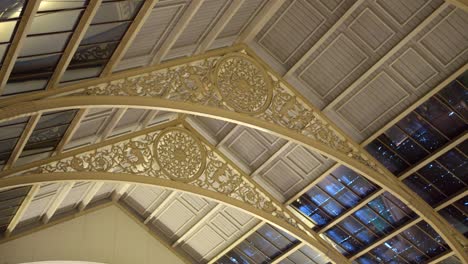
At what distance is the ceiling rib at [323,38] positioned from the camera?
1938cm

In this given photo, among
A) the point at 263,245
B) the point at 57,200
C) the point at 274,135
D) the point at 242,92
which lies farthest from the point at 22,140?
the point at 263,245

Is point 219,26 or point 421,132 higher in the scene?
point 421,132

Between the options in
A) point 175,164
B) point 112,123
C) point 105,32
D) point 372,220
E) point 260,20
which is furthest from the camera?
point 372,220

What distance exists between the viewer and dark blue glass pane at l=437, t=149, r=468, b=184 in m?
21.4

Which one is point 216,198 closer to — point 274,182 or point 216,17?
point 274,182

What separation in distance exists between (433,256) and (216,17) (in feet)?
36.4

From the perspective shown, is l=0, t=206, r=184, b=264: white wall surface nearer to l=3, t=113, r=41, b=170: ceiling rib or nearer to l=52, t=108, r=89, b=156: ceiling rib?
l=52, t=108, r=89, b=156: ceiling rib

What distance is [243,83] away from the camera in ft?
66.7

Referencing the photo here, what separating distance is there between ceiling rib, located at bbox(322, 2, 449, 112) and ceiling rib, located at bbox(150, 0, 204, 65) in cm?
548

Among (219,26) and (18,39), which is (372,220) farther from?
(18,39)

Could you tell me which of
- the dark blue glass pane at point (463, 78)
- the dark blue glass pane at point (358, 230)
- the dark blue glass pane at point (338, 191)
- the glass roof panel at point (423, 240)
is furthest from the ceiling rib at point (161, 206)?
the dark blue glass pane at point (463, 78)

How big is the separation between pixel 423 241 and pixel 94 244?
11161 mm

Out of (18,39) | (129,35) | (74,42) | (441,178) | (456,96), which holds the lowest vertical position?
(18,39)

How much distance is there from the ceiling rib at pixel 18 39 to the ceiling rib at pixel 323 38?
8.78 meters
